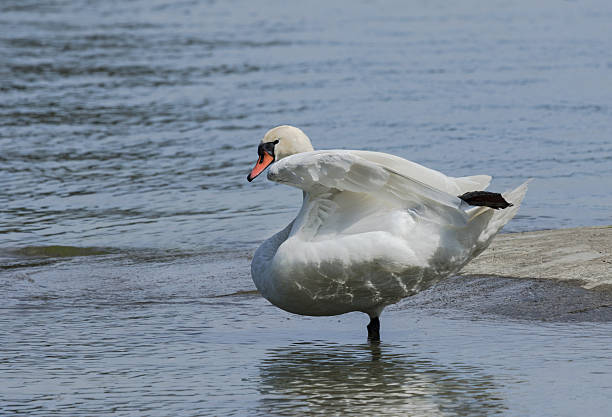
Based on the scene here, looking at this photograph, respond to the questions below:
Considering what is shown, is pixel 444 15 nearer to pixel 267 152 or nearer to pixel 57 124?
pixel 57 124

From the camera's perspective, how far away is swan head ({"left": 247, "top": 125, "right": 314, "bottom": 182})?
6.84 m

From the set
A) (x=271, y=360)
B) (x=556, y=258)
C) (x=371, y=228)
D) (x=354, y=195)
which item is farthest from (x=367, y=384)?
(x=556, y=258)

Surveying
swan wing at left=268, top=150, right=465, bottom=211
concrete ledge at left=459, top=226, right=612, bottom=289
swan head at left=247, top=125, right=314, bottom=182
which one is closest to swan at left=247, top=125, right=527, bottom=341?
swan wing at left=268, top=150, right=465, bottom=211

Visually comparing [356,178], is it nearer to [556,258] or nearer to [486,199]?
[486,199]

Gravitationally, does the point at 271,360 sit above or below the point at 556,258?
below

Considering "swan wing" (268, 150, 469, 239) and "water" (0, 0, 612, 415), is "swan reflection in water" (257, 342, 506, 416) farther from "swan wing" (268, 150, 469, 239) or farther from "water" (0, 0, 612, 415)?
"swan wing" (268, 150, 469, 239)

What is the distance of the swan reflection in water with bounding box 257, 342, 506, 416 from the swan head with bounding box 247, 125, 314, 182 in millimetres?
1175

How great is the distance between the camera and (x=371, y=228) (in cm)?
591

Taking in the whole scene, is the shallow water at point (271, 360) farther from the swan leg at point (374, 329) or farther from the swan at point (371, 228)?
the swan at point (371, 228)

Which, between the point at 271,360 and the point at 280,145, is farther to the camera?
the point at 280,145

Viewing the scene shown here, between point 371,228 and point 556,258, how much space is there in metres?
2.33

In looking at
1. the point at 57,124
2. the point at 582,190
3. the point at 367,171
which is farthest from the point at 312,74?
the point at 367,171

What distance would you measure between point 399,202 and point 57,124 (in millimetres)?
10155

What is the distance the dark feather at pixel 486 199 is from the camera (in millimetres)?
5516
